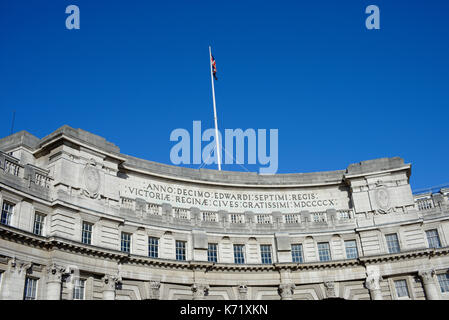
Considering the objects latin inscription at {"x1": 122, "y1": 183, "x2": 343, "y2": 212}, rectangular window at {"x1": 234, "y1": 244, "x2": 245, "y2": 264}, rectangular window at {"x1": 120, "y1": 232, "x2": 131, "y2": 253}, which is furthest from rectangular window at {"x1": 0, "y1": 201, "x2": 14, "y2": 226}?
rectangular window at {"x1": 234, "y1": 244, "x2": 245, "y2": 264}

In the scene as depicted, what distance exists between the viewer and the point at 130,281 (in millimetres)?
37969

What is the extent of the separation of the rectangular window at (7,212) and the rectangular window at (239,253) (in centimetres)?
2087

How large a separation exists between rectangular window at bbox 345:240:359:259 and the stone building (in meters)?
0.10

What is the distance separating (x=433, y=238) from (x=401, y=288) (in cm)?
606

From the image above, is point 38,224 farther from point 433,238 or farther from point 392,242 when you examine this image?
point 433,238

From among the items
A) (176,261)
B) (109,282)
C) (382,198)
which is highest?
(382,198)

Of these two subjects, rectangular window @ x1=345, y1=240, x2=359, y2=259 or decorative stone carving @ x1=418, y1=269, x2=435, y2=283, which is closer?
decorative stone carving @ x1=418, y1=269, x2=435, y2=283

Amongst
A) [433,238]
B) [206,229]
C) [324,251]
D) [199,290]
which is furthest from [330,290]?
[206,229]

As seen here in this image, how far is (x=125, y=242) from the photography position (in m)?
39.0

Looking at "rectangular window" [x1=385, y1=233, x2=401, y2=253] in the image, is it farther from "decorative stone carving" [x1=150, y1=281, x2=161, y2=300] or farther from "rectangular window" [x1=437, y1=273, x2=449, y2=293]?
"decorative stone carving" [x1=150, y1=281, x2=161, y2=300]

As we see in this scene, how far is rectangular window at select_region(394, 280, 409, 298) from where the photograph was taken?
4184cm

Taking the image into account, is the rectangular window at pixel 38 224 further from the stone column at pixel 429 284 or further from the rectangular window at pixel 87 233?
the stone column at pixel 429 284
